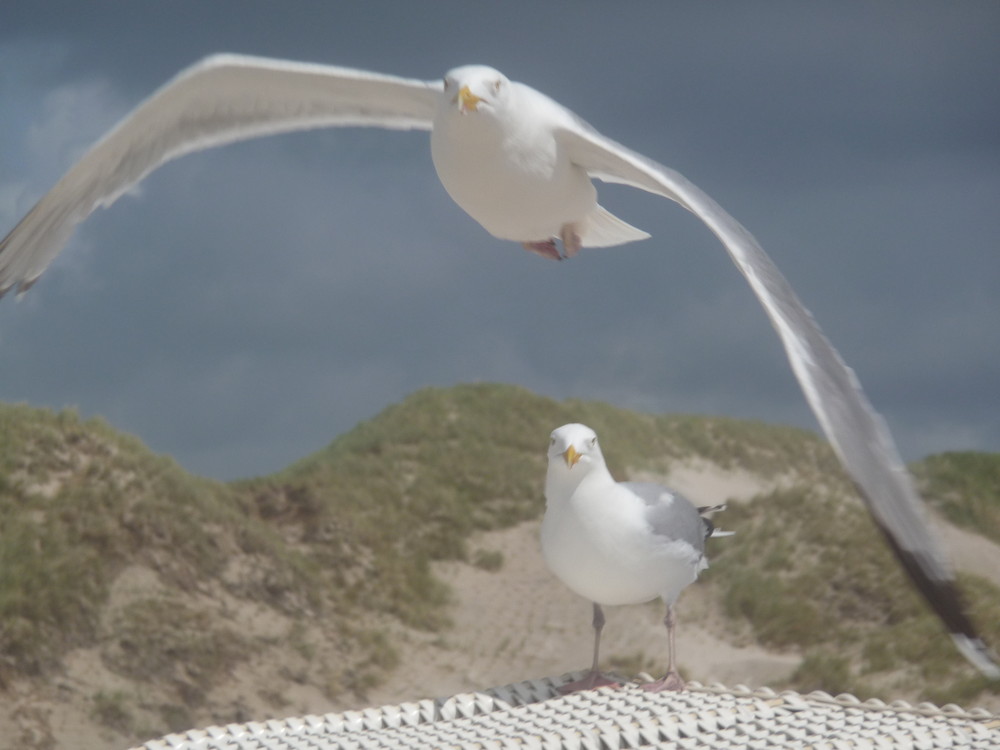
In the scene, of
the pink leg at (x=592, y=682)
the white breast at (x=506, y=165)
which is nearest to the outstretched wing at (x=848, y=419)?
the white breast at (x=506, y=165)

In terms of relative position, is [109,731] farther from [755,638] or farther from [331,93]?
[755,638]

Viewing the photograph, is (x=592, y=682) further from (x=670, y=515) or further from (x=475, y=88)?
(x=475, y=88)

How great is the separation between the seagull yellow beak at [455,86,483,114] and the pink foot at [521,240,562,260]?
2.81 ft

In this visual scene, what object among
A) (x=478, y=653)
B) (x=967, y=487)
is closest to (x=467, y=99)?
(x=478, y=653)

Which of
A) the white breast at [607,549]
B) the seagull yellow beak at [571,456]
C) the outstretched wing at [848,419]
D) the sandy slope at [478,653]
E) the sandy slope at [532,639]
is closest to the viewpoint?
the outstretched wing at [848,419]

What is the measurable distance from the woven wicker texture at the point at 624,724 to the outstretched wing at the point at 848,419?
1.28m

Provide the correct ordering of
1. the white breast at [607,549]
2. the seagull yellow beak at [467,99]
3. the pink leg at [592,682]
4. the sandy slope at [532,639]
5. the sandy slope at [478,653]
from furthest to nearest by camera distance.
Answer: the sandy slope at [532,639] → the sandy slope at [478,653] → the pink leg at [592,682] → the white breast at [607,549] → the seagull yellow beak at [467,99]

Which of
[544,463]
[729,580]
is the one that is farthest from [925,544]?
[544,463]

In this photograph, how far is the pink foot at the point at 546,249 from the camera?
14.0ft

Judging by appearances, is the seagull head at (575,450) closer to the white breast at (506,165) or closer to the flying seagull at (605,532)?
the flying seagull at (605,532)

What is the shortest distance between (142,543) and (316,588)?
1397mm

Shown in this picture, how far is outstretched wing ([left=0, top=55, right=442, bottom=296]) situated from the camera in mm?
4391

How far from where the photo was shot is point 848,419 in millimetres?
2670

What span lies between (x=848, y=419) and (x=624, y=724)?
4.83 feet
